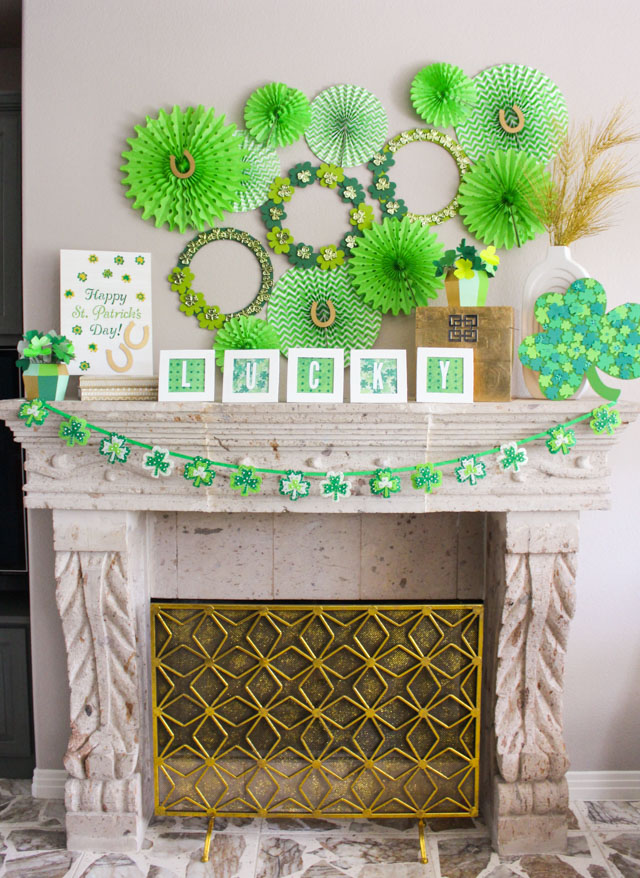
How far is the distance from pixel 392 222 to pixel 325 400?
1.80 ft

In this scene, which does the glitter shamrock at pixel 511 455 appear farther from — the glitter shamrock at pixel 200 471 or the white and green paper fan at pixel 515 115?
the white and green paper fan at pixel 515 115

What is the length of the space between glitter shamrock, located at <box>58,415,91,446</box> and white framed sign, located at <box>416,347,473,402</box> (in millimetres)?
794

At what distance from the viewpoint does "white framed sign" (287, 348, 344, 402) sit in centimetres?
166

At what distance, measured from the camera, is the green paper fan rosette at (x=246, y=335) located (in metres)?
1.85

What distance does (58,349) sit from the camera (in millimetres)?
1690

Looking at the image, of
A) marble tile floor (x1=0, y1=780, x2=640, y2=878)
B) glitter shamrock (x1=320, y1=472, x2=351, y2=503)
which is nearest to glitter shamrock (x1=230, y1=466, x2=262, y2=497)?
glitter shamrock (x1=320, y1=472, x2=351, y2=503)

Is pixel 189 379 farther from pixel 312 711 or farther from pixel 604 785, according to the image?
pixel 604 785

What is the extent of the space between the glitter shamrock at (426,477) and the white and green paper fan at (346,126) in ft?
2.81

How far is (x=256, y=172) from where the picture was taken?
Answer: 1868 mm

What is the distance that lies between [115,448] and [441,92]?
1.24 m

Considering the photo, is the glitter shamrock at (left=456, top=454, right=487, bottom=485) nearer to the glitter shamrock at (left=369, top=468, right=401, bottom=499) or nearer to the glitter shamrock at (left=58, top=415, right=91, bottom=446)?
the glitter shamrock at (left=369, top=468, right=401, bottom=499)

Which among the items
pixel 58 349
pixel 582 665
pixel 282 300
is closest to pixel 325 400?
pixel 282 300

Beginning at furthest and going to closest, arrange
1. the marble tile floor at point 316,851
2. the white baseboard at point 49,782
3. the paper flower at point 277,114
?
the white baseboard at point 49,782 → the paper flower at point 277,114 → the marble tile floor at point 316,851

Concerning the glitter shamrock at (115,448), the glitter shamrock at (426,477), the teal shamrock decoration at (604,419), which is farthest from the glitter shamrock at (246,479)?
the teal shamrock decoration at (604,419)
